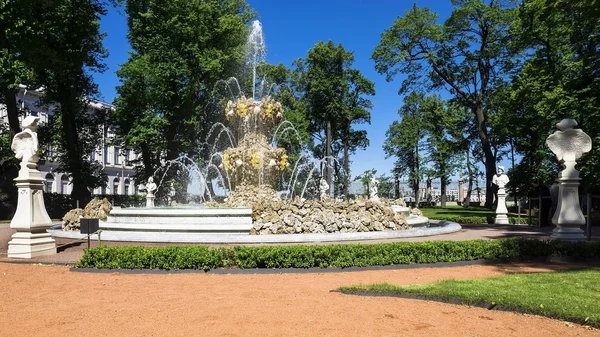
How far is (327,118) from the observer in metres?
47.8

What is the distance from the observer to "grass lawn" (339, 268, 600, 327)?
605 cm

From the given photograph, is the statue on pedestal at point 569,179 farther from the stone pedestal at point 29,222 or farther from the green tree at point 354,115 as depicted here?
the green tree at point 354,115

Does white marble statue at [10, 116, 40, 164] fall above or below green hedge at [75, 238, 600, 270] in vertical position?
above

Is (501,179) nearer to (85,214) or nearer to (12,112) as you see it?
(85,214)

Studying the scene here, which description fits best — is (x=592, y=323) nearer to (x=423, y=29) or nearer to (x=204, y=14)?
(x=423, y=29)

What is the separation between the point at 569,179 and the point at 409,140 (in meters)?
41.8

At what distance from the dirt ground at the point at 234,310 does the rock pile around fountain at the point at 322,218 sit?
486 cm

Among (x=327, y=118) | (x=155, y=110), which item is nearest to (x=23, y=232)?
(x=155, y=110)

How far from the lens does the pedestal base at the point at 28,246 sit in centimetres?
1171

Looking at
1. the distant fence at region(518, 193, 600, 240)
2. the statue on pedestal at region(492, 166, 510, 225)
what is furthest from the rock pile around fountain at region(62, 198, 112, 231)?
the statue on pedestal at region(492, 166, 510, 225)

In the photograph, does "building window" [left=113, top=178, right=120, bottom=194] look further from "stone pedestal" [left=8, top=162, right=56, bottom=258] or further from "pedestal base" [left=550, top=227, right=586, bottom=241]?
"pedestal base" [left=550, top=227, right=586, bottom=241]

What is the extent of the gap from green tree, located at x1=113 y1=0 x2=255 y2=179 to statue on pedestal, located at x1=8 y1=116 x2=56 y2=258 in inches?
753

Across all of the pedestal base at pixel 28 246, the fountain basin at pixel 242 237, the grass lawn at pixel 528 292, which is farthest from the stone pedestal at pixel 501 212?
the pedestal base at pixel 28 246

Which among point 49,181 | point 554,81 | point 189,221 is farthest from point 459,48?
point 49,181
